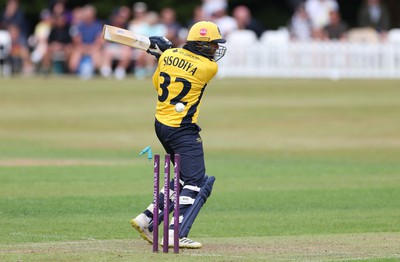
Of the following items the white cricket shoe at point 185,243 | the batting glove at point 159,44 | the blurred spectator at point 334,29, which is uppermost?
the batting glove at point 159,44

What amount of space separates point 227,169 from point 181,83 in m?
7.78

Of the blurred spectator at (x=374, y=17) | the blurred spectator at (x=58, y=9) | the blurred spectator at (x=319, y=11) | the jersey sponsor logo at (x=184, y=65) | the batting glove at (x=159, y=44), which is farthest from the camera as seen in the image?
the blurred spectator at (x=58, y=9)

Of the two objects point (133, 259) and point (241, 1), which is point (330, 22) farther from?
point (133, 259)

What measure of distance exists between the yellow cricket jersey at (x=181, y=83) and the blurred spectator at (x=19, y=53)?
85.1 feet

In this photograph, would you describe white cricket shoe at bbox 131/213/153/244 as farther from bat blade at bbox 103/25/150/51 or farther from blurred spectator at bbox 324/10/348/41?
blurred spectator at bbox 324/10/348/41

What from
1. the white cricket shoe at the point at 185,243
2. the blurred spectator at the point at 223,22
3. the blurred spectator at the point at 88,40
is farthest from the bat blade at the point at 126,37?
the blurred spectator at the point at 88,40

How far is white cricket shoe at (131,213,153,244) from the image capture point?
1051 centimetres

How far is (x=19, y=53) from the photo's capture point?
36.6 m

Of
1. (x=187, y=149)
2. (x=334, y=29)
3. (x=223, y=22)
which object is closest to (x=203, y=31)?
(x=187, y=149)

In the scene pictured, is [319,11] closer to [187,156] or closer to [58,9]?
[58,9]

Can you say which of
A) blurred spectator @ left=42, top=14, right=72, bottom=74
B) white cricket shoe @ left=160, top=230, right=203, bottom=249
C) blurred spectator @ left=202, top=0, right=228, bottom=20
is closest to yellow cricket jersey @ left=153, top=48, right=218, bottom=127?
white cricket shoe @ left=160, top=230, right=203, bottom=249

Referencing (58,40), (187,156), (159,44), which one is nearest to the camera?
(187,156)

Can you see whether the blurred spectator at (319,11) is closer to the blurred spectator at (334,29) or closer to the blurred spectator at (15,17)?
the blurred spectator at (334,29)

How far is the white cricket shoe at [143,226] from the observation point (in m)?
10.5
